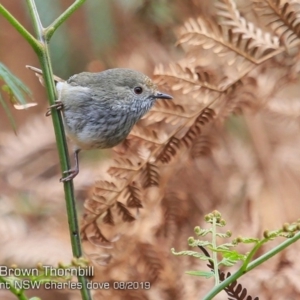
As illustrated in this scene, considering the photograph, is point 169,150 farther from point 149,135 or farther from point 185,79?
point 185,79

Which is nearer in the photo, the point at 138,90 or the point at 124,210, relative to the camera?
the point at 124,210

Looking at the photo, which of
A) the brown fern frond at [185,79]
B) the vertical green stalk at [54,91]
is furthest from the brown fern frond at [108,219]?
the vertical green stalk at [54,91]

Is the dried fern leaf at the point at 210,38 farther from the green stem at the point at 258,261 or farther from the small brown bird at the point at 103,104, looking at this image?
the green stem at the point at 258,261

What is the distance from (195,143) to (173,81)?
1.13 feet

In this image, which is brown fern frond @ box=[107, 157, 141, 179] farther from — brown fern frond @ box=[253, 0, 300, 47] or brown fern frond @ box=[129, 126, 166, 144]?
brown fern frond @ box=[253, 0, 300, 47]

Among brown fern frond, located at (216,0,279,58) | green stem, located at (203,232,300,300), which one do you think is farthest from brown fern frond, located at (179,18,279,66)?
green stem, located at (203,232,300,300)

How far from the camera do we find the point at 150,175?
7.34 feet

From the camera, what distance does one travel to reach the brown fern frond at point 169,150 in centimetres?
228

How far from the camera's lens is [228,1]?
7.52ft

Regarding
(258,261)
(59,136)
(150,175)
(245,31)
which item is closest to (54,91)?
(59,136)

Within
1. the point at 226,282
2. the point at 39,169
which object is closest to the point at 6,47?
the point at 39,169

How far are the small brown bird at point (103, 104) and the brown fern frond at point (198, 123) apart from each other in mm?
154

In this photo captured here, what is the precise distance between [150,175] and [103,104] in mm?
365

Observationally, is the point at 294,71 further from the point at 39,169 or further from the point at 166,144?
the point at 39,169
